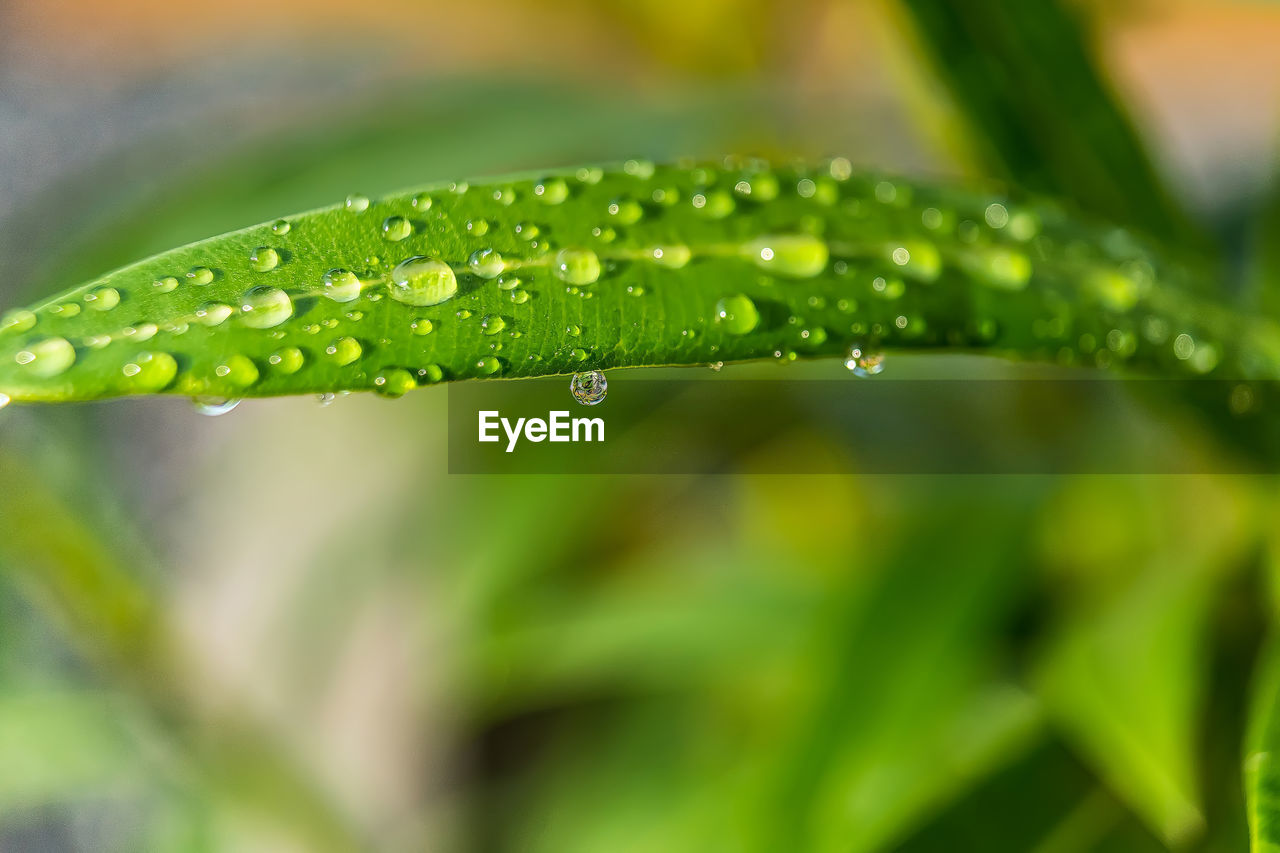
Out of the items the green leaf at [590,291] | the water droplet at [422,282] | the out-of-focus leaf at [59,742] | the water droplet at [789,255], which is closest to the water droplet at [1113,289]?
the green leaf at [590,291]

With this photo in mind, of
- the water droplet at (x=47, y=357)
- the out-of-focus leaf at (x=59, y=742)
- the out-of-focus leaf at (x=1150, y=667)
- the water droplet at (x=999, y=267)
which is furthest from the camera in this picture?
the out-of-focus leaf at (x=59, y=742)

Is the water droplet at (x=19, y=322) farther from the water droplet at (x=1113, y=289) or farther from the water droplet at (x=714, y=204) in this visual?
the water droplet at (x=1113, y=289)

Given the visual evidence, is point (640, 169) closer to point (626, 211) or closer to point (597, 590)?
point (626, 211)

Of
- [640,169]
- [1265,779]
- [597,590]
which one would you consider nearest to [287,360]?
[640,169]

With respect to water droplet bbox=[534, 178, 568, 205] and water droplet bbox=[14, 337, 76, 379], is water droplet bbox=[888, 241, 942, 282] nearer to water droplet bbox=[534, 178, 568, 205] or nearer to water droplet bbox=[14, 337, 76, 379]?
water droplet bbox=[534, 178, 568, 205]

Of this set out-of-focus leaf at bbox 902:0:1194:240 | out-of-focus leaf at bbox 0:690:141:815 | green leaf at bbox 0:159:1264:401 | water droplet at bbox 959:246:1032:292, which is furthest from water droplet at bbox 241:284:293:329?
out-of-focus leaf at bbox 0:690:141:815

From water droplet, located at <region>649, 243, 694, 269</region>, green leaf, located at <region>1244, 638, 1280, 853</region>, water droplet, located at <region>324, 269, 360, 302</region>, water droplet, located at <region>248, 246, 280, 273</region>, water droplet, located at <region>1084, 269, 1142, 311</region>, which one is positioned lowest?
green leaf, located at <region>1244, 638, 1280, 853</region>

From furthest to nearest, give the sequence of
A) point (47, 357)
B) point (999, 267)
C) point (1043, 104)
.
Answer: point (1043, 104)
point (999, 267)
point (47, 357)
